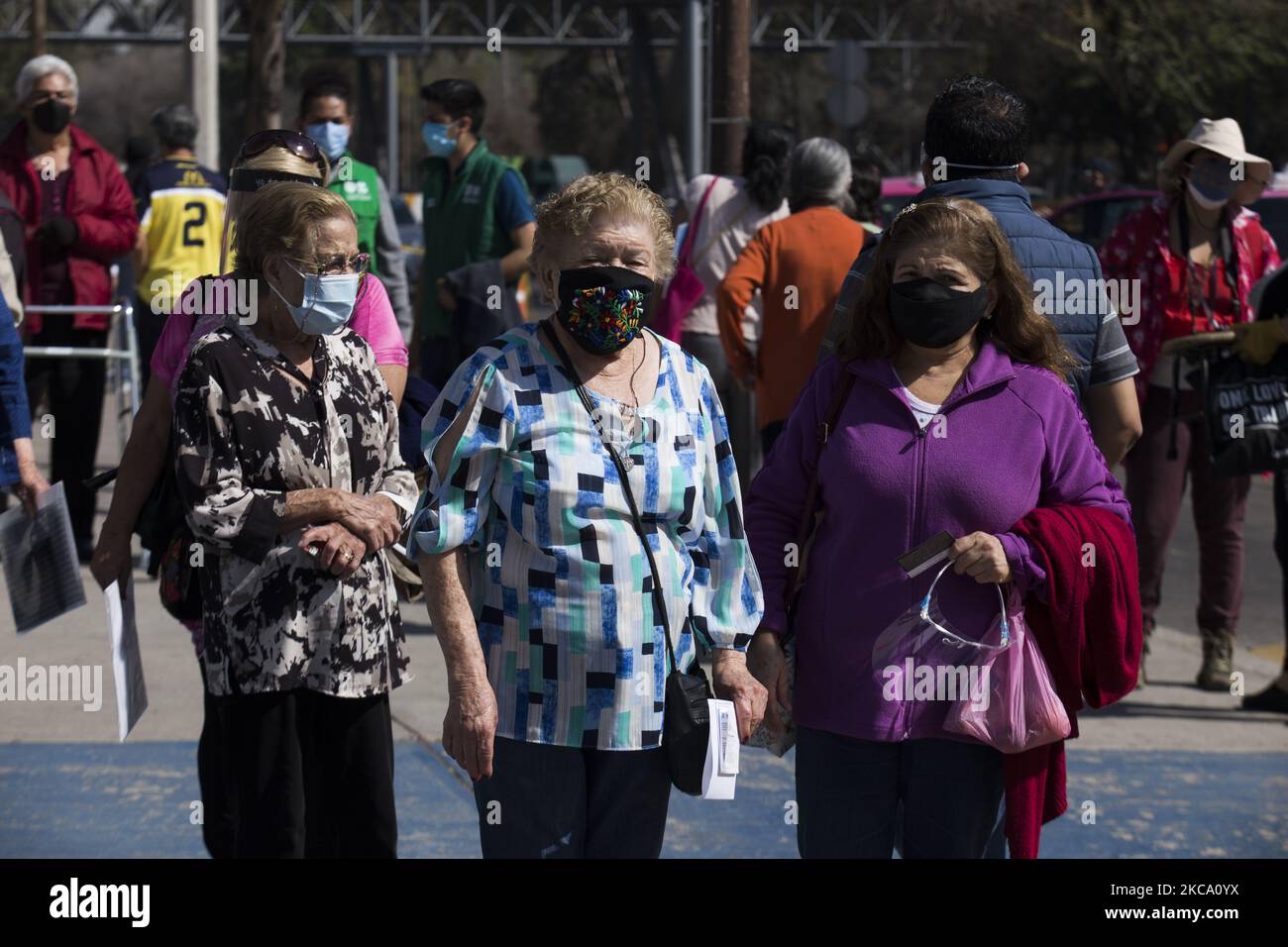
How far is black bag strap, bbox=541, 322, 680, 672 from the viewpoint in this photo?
3406 mm

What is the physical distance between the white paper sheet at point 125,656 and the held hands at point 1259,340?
3706 mm

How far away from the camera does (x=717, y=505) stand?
3.60 metres

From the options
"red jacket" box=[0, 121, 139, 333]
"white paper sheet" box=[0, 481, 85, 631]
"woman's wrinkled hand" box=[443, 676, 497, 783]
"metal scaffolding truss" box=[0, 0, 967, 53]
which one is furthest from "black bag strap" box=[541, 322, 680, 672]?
"metal scaffolding truss" box=[0, 0, 967, 53]

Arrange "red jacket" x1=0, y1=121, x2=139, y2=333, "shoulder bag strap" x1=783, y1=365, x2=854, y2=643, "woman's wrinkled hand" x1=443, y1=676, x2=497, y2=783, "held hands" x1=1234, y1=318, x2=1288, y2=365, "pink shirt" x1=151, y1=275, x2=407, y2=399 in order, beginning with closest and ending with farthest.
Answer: "woman's wrinkled hand" x1=443, y1=676, x2=497, y2=783, "shoulder bag strap" x1=783, y1=365, x2=854, y2=643, "pink shirt" x1=151, y1=275, x2=407, y2=399, "held hands" x1=1234, y1=318, x2=1288, y2=365, "red jacket" x1=0, y1=121, x2=139, y2=333

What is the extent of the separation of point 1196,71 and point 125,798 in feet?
105

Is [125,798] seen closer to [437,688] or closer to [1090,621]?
[437,688]

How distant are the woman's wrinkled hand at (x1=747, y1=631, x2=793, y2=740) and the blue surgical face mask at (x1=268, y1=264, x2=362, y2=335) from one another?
113 cm

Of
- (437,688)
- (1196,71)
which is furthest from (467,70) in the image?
(437,688)

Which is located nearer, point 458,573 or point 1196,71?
point 458,573

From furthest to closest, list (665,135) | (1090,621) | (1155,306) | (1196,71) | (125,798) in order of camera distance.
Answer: (665,135)
(1196,71)
(1155,306)
(125,798)
(1090,621)

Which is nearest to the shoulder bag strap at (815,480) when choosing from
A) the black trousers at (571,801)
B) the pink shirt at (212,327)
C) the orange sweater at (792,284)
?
the black trousers at (571,801)

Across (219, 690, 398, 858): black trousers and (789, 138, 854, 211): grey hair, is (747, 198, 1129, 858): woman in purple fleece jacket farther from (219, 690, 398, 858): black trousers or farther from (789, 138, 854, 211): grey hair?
(789, 138, 854, 211): grey hair

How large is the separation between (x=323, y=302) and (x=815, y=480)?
1117mm

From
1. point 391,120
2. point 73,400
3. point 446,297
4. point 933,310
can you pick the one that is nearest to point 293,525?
point 933,310
